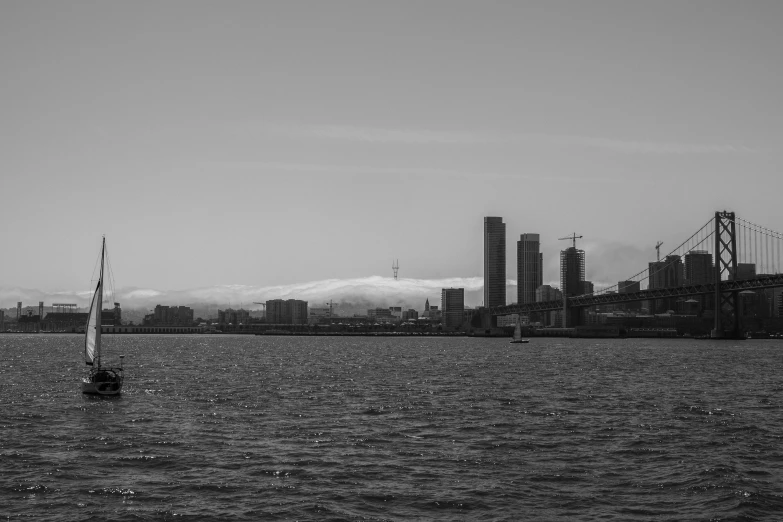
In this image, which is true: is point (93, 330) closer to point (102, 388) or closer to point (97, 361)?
point (97, 361)

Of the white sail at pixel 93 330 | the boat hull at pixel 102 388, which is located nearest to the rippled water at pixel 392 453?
the boat hull at pixel 102 388

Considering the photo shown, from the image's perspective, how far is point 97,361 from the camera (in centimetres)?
6419

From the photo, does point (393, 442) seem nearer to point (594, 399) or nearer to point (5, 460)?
point (5, 460)

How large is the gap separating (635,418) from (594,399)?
10.6 meters

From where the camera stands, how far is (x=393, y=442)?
39656 millimetres

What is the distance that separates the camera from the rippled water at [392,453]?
2819 cm

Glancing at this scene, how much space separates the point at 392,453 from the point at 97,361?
34.7 m

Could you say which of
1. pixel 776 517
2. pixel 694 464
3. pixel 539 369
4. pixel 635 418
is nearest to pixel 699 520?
pixel 776 517

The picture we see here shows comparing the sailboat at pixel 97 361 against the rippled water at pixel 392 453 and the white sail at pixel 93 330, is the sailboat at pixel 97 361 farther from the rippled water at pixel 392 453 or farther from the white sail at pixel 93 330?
the rippled water at pixel 392 453

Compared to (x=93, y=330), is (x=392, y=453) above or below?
below

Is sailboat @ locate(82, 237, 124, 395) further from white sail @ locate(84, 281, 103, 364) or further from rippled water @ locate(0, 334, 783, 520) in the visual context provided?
rippled water @ locate(0, 334, 783, 520)

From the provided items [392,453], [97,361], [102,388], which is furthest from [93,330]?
[392,453]

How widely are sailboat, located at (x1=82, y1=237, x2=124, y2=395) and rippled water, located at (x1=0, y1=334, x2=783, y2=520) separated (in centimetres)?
207

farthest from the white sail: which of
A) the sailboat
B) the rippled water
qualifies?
the rippled water
